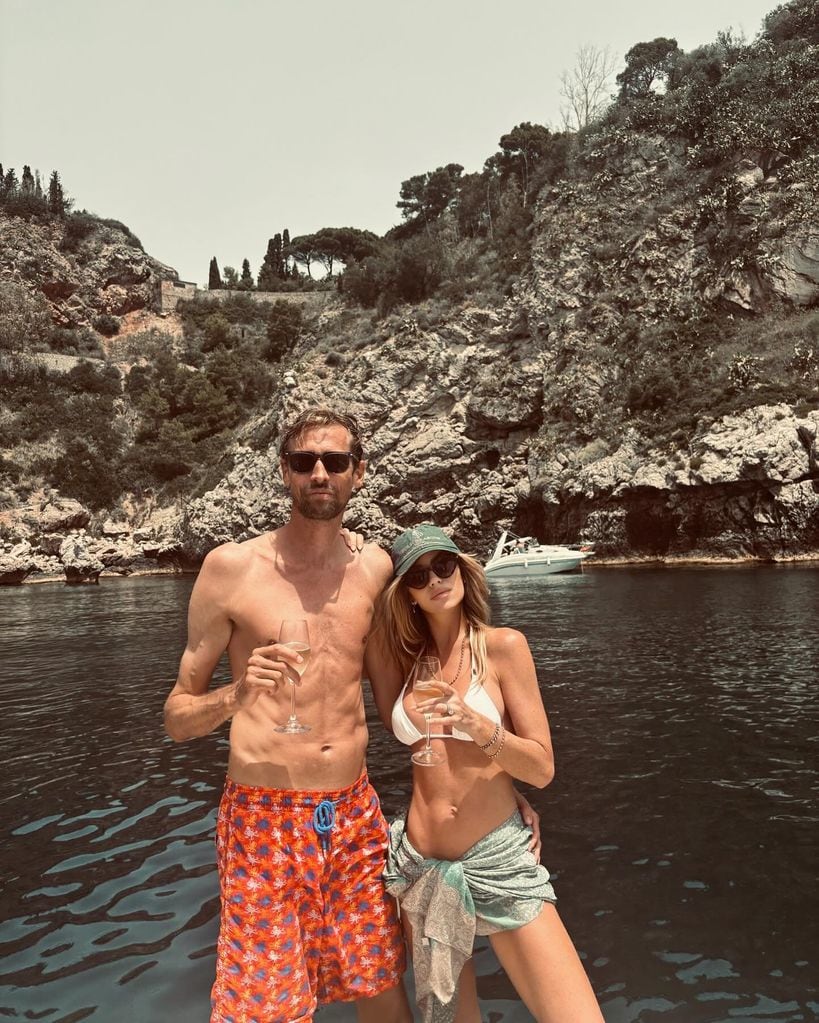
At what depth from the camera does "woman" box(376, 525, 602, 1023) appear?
2.86m

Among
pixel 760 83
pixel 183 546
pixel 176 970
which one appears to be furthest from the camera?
pixel 183 546

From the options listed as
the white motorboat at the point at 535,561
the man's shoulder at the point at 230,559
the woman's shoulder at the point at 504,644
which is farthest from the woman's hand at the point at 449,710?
the white motorboat at the point at 535,561

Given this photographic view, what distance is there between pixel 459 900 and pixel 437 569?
1407 millimetres

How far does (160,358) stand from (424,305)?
33.4 metres

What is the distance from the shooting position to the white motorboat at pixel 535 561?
37.2m

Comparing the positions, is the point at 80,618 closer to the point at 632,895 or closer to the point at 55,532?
the point at 632,895

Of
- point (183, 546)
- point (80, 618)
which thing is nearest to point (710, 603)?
point (80, 618)

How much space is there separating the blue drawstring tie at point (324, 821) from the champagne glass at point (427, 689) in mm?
463

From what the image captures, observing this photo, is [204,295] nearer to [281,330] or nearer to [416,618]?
[281,330]

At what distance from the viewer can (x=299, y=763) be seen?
3154mm

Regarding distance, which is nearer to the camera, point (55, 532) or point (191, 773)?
point (191, 773)

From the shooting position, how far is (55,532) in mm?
59188

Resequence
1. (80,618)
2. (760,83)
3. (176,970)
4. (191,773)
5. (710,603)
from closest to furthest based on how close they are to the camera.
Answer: (176,970) < (191,773) < (710,603) < (80,618) < (760,83)

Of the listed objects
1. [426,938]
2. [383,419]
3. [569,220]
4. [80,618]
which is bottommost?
[80,618]
